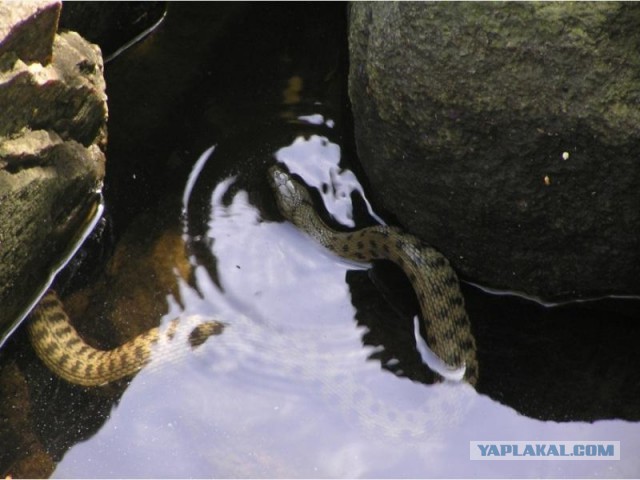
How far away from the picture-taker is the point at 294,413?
14.5 feet

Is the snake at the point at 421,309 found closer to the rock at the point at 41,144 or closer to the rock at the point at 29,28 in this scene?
the rock at the point at 41,144

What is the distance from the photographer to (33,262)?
15.5 ft

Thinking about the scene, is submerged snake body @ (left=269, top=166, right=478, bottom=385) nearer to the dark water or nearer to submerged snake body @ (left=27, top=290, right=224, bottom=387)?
the dark water

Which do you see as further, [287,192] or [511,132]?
[287,192]

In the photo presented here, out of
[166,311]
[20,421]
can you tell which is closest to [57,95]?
[166,311]

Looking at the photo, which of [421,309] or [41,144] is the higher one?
[41,144]

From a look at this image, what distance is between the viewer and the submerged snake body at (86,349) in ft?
15.4

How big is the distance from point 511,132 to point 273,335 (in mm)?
1727

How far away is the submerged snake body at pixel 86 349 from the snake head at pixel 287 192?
881 mm

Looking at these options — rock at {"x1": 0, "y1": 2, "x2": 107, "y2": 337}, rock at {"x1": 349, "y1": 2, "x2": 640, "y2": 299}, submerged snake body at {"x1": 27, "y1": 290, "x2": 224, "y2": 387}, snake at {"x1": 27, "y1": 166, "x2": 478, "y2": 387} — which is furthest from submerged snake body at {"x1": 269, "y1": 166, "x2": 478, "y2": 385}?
rock at {"x1": 0, "y1": 2, "x2": 107, "y2": 337}

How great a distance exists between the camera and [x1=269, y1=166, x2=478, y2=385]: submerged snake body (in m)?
4.56

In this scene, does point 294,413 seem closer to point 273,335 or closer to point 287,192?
point 273,335

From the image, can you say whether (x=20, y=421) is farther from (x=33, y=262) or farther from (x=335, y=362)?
(x=335, y=362)

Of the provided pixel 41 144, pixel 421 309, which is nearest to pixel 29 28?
pixel 41 144
